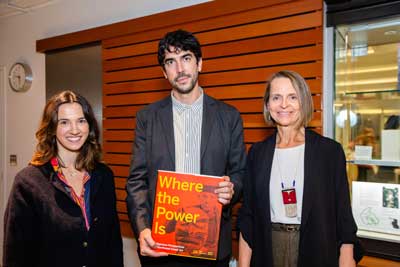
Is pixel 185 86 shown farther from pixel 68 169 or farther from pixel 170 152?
pixel 68 169

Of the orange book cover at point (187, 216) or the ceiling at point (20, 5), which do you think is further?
the ceiling at point (20, 5)

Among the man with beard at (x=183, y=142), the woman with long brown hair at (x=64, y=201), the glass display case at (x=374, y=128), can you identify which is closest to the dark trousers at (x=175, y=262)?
the man with beard at (x=183, y=142)

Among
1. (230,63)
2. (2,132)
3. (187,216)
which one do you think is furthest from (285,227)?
(2,132)

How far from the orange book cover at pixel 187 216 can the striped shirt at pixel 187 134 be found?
0.23 metres

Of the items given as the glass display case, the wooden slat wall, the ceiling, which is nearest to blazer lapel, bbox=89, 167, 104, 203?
the wooden slat wall

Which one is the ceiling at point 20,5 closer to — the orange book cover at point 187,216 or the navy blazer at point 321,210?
the orange book cover at point 187,216

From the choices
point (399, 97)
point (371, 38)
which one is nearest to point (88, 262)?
point (399, 97)

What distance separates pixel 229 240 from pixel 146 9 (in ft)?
8.32

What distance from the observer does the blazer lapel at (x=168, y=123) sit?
1.95 meters

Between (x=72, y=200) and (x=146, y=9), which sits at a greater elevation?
(x=146, y=9)

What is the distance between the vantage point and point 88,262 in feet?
5.90

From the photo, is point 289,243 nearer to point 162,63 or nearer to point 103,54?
point 162,63

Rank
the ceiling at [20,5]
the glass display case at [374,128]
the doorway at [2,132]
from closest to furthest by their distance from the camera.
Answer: the glass display case at [374,128] < the ceiling at [20,5] < the doorway at [2,132]

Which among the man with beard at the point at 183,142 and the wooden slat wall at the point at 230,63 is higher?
the wooden slat wall at the point at 230,63
